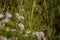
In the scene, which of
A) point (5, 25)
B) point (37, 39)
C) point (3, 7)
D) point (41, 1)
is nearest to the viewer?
point (5, 25)

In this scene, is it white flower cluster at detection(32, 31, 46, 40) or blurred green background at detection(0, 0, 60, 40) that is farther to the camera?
blurred green background at detection(0, 0, 60, 40)

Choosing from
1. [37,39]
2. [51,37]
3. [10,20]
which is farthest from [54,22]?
[10,20]

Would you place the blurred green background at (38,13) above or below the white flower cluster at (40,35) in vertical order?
above

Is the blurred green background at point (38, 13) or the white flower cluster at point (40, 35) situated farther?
the blurred green background at point (38, 13)

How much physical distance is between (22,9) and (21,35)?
42 cm

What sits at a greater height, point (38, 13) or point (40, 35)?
point (38, 13)

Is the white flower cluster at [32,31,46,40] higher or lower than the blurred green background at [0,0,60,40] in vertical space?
lower

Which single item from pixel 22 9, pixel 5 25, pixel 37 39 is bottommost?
pixel 37 39

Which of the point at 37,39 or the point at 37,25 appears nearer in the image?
the point at 37,39

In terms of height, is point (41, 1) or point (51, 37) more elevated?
point (41, 1)

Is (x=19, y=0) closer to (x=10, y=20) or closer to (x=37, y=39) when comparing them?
(x=10, y=20)

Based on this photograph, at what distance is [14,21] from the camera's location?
2.30m

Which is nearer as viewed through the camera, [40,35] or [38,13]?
[40,35]

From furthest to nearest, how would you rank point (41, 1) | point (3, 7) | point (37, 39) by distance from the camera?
point (41, 1), point (3, 7), point (37, 39)
